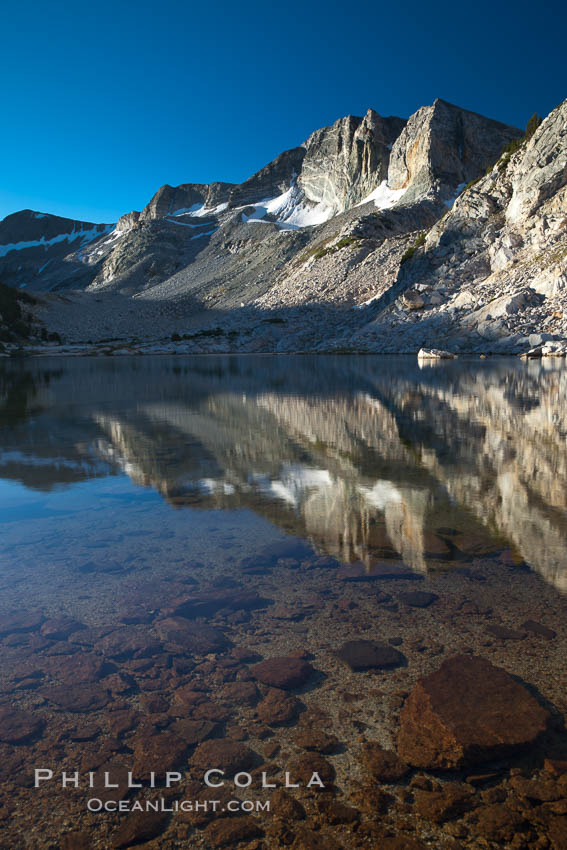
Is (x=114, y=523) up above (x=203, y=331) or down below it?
below

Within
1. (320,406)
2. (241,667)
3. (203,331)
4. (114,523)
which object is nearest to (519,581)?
(241,667)

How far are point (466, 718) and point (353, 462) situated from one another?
21.4 ft

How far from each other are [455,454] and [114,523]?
626cm

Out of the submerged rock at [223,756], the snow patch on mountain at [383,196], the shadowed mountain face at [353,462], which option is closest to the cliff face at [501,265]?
the shadowed mountain face at [353,462]

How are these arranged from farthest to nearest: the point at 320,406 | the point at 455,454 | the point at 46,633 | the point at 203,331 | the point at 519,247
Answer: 1. the point at 203,331
2. the point at 519,247
3. the point at 320,406
4. the point at 455,454
5. the point at 46,633

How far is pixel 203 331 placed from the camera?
280 ft

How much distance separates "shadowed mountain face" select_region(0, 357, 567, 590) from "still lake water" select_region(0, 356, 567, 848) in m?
0.05

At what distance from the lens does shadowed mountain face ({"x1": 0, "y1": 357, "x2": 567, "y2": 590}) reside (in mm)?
6062

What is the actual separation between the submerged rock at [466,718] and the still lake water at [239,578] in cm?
15

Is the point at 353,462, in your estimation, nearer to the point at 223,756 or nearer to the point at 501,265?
the point at 223,756

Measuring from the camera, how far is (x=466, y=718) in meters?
3.14

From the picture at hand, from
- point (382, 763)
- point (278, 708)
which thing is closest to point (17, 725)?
point (278, 708)

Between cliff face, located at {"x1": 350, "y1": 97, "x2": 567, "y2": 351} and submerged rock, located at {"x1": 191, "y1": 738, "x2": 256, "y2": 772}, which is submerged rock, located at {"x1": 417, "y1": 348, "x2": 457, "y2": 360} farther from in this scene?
submerged rock, located at {"x1": 191, "y1": 738, "x2": 256, "y2": 772}

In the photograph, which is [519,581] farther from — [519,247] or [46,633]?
[519,247]
